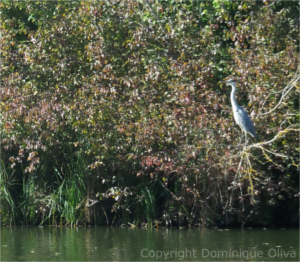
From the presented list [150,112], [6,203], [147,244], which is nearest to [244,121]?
[150,112]

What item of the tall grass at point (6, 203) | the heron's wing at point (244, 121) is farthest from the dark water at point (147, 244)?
the heron's wing at point (244, 121)

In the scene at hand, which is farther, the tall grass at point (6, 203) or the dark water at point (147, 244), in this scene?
the tall grass at point (6, 203)

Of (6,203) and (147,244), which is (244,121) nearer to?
(147,244)

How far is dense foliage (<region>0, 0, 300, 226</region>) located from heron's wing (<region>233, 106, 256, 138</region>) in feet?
1.67

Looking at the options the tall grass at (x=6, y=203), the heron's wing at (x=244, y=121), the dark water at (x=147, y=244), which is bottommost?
the dark water at (x=147, y=244)

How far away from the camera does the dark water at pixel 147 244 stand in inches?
299

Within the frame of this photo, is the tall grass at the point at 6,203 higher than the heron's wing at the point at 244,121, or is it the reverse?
the heron's wing at the point at 244,121

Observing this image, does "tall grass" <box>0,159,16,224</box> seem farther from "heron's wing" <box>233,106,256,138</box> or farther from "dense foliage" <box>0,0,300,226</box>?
"heron's wing" <box>233,106,256,138</box>

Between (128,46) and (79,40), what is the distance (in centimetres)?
108

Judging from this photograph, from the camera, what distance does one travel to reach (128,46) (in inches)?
402

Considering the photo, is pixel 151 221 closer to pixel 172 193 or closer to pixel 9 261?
pixel 172 193

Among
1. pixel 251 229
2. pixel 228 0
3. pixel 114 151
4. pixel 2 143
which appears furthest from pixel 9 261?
pixel 228 0

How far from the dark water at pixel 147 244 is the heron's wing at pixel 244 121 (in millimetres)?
1786

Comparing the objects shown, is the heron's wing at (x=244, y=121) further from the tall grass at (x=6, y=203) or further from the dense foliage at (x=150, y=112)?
the tall grass at (x=6, y=203)
